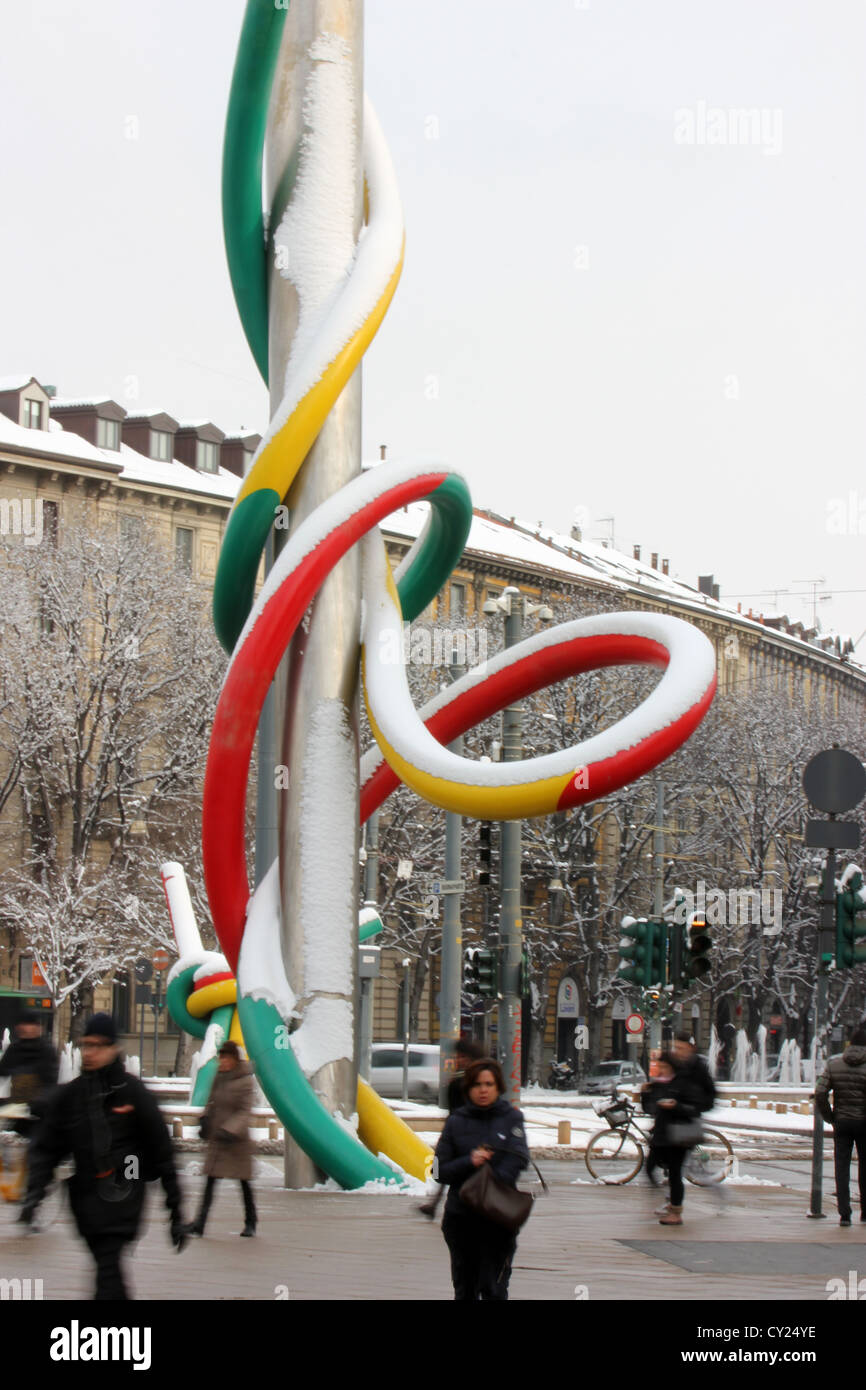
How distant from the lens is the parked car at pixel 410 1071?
3888 cm

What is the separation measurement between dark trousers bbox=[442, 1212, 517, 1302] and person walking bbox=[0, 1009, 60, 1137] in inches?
266

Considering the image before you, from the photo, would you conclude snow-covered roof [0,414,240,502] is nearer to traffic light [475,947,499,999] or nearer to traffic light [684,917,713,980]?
traffic light [475,947,499,999]

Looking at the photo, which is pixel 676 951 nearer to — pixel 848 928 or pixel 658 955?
pixel 658 955

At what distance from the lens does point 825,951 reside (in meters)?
17.6

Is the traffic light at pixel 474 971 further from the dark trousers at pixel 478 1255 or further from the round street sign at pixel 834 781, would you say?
the dark trousers at pixel 478 1255

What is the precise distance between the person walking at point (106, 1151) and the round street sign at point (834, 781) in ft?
32.2

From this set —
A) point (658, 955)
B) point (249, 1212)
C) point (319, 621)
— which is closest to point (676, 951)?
point (658, 955)

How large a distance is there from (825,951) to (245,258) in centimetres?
777

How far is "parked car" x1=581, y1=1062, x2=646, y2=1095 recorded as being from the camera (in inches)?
1784

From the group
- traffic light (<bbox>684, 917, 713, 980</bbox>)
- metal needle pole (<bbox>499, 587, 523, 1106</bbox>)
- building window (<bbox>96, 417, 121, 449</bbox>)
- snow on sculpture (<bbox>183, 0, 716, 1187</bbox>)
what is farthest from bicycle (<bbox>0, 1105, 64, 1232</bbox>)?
building window (<bbox>96, 417, 121, 449</bbox>)

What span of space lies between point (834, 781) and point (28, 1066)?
6806 mm

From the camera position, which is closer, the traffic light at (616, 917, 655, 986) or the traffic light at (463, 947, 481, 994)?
the traffic light at (463, 947, 481, 994)
